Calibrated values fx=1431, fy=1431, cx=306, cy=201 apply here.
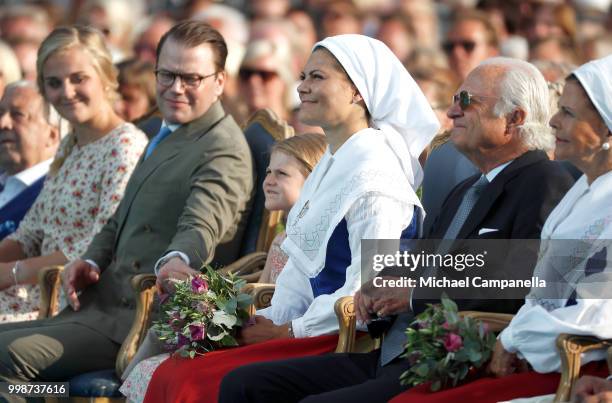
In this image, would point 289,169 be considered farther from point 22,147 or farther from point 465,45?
point 465,45

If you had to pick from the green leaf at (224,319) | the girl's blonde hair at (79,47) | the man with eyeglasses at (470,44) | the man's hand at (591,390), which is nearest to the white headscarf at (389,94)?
the green leaf at (224,319)

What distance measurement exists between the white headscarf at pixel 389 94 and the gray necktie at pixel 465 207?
0.38 m

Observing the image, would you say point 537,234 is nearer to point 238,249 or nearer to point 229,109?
point 238,249

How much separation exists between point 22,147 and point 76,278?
153cm

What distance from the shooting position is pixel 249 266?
6676mm

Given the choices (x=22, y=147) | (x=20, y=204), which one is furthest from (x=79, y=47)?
(x=20, y=204)

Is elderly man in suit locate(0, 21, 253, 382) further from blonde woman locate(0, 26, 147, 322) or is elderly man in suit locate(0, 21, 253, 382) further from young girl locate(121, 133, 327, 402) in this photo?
young girl locate(121, 133, 327, 402)

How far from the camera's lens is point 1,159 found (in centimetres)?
810

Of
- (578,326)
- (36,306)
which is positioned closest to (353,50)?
(578,326)

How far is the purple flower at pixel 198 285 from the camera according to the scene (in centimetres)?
570

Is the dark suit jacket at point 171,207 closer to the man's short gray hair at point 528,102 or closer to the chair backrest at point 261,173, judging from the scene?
the chair backrest at point 261,173

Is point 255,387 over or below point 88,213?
below

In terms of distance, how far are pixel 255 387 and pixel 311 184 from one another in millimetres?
963

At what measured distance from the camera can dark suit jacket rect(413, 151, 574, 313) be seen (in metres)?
5.04
